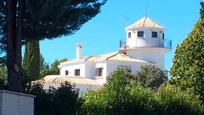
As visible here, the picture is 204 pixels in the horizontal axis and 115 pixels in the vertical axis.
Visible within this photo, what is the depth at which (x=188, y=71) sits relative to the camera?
1193 inches

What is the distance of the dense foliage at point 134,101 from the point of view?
24875mm

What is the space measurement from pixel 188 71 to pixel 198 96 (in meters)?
1.39

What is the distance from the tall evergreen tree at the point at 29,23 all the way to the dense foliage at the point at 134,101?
4460 millimetres

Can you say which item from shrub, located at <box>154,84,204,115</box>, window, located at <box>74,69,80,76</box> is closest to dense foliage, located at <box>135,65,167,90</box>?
window, located at <box>74,69,80,76</box>

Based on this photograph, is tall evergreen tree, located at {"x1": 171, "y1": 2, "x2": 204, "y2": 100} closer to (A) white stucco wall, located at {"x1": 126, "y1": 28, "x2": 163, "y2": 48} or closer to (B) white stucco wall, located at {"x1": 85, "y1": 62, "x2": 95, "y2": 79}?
(B) white stucco wall, located at {"x1": 85, "y1": 62, "x2": 95, "y2": 79}

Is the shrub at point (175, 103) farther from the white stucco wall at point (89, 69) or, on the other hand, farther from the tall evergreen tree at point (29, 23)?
the white stucco wall at point (89, 69)

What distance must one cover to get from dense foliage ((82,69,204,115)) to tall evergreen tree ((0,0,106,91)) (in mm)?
4460

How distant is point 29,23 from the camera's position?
20.2 metres

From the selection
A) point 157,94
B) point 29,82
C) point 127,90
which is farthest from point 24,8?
point 157,94

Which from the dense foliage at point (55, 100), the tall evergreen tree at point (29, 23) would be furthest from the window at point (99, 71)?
the tall evergreen tree at point (29, 23)

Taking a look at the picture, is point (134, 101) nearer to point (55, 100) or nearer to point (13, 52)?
point (55, 100)

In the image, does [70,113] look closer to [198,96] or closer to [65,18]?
[65,18]

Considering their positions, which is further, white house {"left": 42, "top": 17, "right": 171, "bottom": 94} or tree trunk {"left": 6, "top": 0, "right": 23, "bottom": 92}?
white house {"left": 42, "top": 17, "right": 171, "bottom": 94}

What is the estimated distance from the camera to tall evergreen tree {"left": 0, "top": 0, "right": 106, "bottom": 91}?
1958 centimetres
